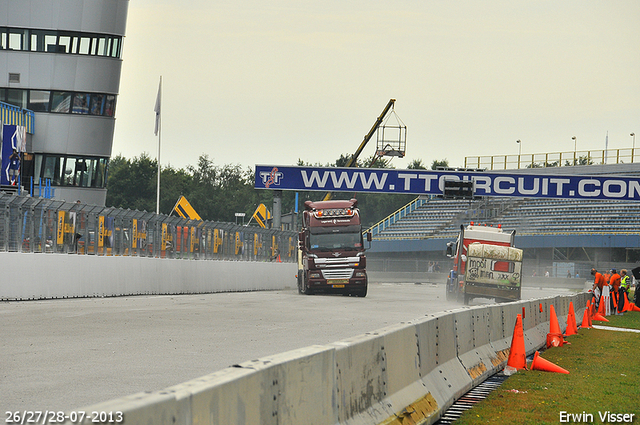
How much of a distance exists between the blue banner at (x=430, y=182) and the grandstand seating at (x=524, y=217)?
17.0 m

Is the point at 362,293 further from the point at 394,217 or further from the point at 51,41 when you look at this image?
the point at 394,217

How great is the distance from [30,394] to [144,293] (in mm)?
18737

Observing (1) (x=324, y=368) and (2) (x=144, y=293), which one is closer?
(1) (x=324, y=368)

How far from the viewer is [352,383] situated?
615cm

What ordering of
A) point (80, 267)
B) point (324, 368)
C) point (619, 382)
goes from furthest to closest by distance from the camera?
point (80, 267)
point (619, 382)
point (324, 368)

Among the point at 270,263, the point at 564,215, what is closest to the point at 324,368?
the point at 270,263

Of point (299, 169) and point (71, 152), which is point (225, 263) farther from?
point (71, 152)

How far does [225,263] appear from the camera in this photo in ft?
109

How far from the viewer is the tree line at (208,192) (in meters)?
113

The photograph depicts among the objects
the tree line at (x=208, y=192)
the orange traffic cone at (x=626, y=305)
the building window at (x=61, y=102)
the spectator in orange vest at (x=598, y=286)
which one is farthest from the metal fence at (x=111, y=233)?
the tree line at (x=208, y=192)

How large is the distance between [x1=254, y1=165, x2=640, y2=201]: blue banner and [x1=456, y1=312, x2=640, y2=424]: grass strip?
3473 cm

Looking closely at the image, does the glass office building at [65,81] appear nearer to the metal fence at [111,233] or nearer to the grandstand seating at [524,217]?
the metal fence at [111,233]

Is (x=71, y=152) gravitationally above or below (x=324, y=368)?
above

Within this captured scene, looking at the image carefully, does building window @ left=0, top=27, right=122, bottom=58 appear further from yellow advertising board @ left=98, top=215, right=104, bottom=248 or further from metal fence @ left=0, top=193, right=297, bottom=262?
yellow advertising board @ left=98, top=215, right=104, bottom=248
